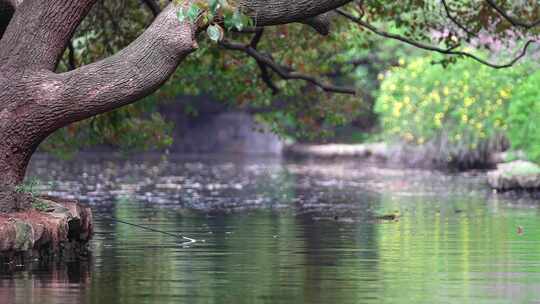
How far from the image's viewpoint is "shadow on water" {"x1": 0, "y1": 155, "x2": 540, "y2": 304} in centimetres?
1350

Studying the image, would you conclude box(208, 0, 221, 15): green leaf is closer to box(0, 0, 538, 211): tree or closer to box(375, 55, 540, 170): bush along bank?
box(0, 0, 538, 211): tree

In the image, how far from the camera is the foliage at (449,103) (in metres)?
51.2

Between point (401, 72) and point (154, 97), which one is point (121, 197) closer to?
point (154, 97)

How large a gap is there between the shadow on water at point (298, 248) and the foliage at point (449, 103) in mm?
11321

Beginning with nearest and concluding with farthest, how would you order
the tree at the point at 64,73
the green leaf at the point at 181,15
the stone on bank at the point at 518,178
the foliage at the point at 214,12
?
the foliage at the point at 214,12 → the green leaf at the point at 181,15 → the tree at the point at 64,73 → the stone on bank at the point at 518,178

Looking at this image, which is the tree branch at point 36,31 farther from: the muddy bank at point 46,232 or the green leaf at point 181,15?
the green leaf at point 181,15

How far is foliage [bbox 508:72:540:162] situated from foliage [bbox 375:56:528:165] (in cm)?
663

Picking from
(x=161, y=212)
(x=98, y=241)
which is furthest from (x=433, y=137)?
(x=98, y=241)

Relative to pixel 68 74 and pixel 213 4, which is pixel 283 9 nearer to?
pixel 68 74

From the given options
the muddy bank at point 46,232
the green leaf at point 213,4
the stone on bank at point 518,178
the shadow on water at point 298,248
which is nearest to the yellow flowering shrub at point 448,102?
the stone on bank at point 518,178

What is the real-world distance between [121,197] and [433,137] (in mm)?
23036

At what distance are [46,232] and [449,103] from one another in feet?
127

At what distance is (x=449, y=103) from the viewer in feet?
177

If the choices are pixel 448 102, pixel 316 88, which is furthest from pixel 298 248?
pixel 448 102
